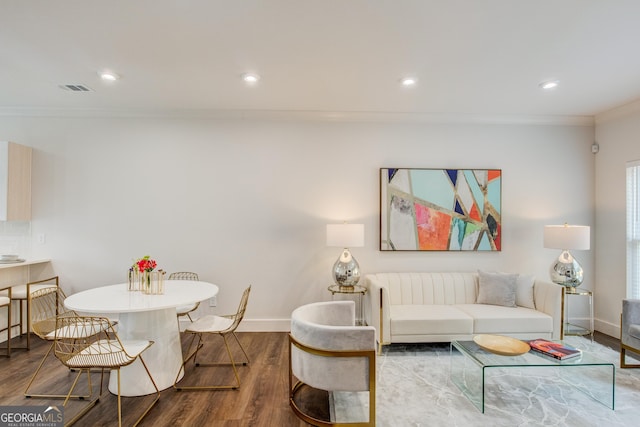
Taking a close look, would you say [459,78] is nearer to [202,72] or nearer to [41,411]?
[202,72]

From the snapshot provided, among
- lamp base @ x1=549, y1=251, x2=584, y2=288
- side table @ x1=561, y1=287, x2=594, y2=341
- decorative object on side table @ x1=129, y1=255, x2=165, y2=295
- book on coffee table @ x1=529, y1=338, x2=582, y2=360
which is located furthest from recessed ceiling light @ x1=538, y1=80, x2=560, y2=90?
decorative object on side table @ x1=129, y1=255, x2=165, y2=295

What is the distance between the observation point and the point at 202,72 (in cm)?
303

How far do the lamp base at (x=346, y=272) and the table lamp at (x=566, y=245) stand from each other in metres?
2.24

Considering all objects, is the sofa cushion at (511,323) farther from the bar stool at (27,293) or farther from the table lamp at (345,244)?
the bar stool at (27,293)

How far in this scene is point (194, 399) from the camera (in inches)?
99.8

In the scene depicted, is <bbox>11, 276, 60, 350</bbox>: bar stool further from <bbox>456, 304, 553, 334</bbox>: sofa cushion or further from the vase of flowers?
<bbox>456, 304, 553, 334</bbox>: sofa cushion

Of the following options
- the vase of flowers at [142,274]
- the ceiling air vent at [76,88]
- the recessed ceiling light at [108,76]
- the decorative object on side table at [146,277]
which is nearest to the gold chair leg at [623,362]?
the decorative object on side table at [146,277]

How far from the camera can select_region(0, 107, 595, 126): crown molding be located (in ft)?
13.4

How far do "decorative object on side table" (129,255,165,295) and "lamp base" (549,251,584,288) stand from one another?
14.0 feet

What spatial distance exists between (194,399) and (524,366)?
2.49m

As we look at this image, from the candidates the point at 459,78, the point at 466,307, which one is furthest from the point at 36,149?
the point at 466,307

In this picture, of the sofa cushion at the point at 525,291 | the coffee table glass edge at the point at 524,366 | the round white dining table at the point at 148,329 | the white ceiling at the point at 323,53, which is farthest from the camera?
the sofa cushion at the point at 525,291

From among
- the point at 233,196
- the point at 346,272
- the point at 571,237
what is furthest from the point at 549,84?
the point at 233,196

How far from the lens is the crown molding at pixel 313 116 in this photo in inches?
161
